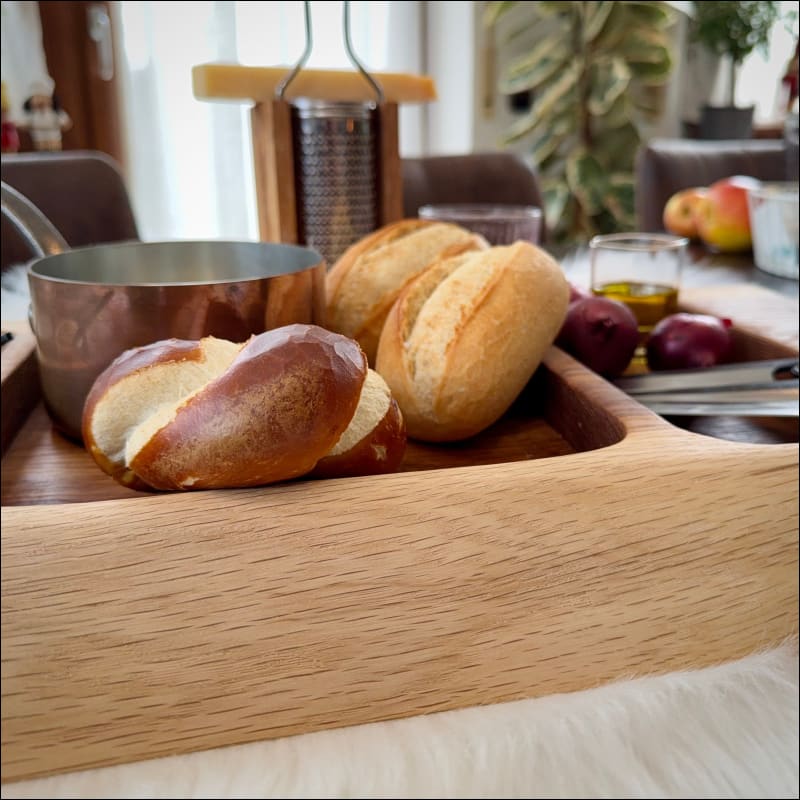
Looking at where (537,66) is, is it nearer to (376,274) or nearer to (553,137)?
(553,137)

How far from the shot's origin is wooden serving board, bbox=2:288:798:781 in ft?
0.74

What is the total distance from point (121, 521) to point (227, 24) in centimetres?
92

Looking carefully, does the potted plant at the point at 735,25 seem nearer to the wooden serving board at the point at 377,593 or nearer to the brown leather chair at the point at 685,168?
the wooden serving board at the point at 377,593

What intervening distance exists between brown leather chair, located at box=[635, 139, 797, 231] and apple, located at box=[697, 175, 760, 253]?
16.6 inches

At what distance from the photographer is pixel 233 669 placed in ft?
0.78

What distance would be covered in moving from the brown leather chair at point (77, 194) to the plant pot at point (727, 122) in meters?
1.93

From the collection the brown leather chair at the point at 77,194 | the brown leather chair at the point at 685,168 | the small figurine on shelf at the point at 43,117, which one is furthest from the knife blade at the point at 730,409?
the small figurine on shelf at the point at 43,117

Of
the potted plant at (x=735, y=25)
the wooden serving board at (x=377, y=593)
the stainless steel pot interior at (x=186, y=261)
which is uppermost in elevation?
the potted plant at (x=735, y=25)

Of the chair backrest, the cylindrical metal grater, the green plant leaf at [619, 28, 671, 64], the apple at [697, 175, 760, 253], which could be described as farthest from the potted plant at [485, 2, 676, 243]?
the cylindrical metal grater

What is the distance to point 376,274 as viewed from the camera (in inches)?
17.3

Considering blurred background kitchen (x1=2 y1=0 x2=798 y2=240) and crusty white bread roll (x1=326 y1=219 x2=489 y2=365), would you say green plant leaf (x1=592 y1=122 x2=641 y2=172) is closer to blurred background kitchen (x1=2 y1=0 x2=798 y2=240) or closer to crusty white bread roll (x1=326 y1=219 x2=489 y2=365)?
blurred background kitchen (x1=2 y1=0 x2=798 y2=240)

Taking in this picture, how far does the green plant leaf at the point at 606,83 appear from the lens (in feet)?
7.64

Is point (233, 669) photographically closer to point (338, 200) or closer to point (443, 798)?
point (443, 798)

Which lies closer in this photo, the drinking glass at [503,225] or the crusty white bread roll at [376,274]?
the crusty white bread roll at [376,274]
